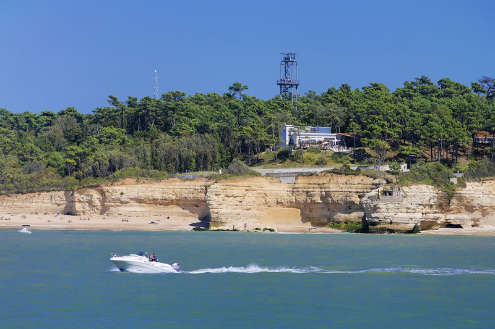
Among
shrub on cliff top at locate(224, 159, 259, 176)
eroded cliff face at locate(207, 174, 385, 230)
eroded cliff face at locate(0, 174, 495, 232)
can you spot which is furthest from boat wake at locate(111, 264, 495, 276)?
shrub on cliff top at locate(224, 159, 259, 176)

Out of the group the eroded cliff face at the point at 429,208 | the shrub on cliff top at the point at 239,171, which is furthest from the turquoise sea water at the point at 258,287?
the shrub on cliff top at the point at 239,171

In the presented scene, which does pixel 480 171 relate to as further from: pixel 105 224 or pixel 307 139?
pixel 105 224

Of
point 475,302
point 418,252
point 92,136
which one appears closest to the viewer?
point 475,302

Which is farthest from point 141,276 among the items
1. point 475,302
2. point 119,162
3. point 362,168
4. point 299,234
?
point 119,162

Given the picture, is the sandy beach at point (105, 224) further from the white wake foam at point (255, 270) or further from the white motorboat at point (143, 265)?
the white motorboat at point (143, 265)

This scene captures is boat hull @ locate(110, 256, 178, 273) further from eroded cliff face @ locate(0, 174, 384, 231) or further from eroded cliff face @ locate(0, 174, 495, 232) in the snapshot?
eroded cliff face @ locate(0, 174, 384, 231)

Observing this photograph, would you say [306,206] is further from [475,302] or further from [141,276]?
[475,302]

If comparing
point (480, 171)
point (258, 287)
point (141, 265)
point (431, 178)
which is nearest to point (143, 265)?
point (141, 265)
